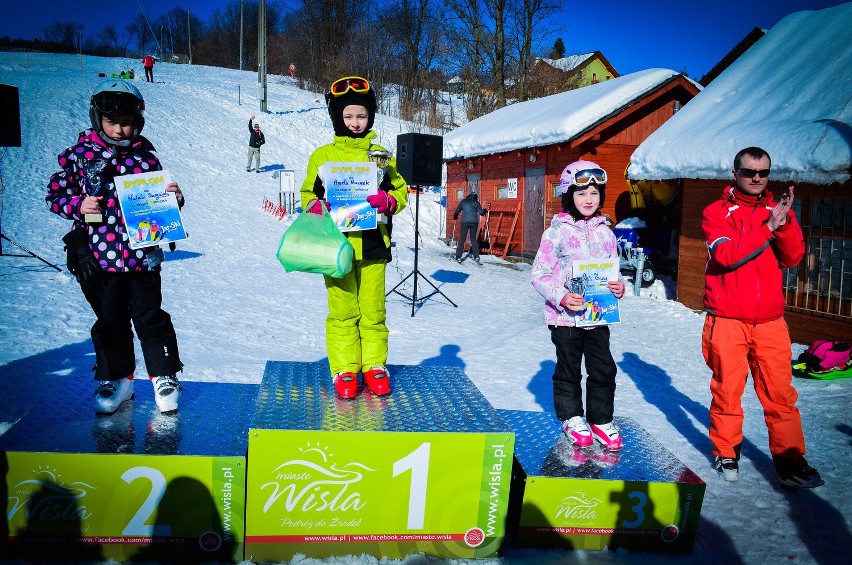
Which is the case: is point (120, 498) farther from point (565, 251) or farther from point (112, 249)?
point (565, 251)

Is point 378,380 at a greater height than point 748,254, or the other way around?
point 748,254

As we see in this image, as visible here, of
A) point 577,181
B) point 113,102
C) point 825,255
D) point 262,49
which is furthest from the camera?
point 262,49

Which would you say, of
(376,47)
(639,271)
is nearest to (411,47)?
(376,47)

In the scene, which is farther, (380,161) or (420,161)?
(420,161)

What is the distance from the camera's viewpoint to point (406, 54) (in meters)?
40.6

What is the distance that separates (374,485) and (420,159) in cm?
811

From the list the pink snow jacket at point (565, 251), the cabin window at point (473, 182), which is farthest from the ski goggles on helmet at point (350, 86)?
the cabin window at point (473, 182)

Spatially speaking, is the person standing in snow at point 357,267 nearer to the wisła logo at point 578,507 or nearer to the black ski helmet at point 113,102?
the black ski helmet at point 113,102

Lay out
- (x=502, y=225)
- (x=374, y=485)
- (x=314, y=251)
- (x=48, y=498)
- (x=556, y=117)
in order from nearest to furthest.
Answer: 1. (x=48, y=498)
2. (x=374, y=485)
3. (x=314, y=251)
4. (x=556, y=117)
5. (x=502, y=225)

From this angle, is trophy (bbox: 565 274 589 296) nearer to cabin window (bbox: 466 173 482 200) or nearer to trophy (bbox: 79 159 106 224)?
trophy (bbox: 79 159 106 224)

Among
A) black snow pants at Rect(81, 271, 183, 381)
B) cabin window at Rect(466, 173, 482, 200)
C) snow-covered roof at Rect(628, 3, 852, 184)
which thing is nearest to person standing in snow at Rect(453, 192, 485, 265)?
cabin window at Rect(466, 173, 482, 200)

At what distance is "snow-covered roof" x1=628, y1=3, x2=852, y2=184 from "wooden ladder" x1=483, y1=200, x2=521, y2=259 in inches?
276

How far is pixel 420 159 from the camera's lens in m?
10.3

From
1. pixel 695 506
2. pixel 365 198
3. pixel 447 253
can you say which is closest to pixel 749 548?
pixel 695 506
